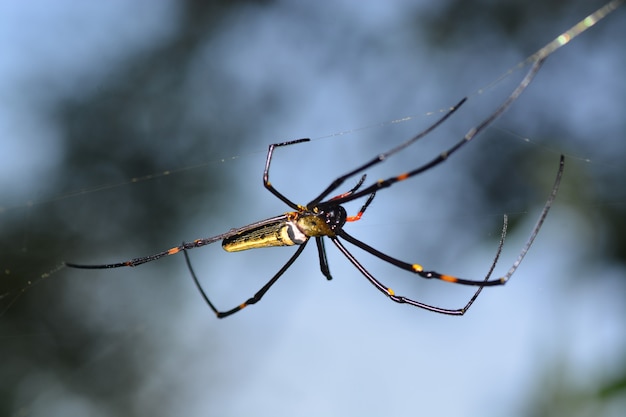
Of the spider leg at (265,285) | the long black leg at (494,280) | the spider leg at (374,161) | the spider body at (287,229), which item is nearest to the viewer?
the spider leg at (374,161)

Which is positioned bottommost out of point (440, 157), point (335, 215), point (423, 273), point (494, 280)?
point (494, 280)

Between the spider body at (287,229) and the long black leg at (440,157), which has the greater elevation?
the spider body at (287,229)

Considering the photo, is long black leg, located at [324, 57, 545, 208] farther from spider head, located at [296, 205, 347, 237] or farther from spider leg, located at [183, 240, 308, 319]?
spider leg, located at [183, 240, 308, 319]

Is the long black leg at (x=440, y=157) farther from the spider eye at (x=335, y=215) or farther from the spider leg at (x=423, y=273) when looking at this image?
the spider leg at (x=423, y=273)

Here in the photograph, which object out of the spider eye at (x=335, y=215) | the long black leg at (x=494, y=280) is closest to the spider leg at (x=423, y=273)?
the long black leg at (x=494, y=280)

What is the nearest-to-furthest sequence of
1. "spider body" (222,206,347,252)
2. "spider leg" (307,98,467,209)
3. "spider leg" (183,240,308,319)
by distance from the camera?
"spider leg" (307,98,467,209) → "spider body" (222,206,347,252) → "spider leg" (183,240,308,319)

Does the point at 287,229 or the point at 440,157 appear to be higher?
the point at 287,229

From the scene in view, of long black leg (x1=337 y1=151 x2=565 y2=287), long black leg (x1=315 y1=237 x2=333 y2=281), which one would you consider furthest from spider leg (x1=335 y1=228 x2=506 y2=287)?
long black leg (x1=315 y1=237 x2=333 y2=281)

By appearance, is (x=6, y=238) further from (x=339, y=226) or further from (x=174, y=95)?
(x=339, y=226)

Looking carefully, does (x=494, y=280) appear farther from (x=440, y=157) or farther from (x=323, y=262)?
(x=323, y=262)

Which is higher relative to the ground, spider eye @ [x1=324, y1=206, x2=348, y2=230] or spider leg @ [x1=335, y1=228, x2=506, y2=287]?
spider eye @ [x1=324, y1=206, x2=348, y2=230]

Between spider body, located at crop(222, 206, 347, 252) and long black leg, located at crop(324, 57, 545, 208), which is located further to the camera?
spider body, located at crop(222, 206, 347, 252)

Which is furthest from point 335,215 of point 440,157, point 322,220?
point 440,157
